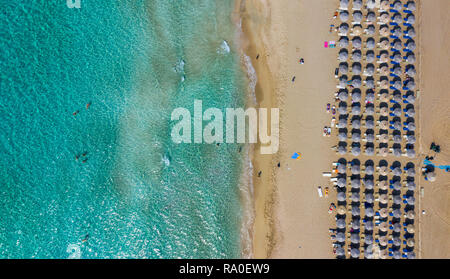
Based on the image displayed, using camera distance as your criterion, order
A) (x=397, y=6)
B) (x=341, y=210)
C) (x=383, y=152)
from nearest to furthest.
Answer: (x=341, y=210)
(x=383, y=152)
(x=397, y=6)

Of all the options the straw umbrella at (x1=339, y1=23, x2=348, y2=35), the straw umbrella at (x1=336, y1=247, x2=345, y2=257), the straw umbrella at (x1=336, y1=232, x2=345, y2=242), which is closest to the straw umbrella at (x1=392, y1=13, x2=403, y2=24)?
the straw umbrella at (x1=339, y1=23, x2=348, y2=35)

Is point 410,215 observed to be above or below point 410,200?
below

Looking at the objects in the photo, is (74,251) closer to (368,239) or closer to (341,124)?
(368,239)

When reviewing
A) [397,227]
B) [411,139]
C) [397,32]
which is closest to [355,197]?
[397,227]

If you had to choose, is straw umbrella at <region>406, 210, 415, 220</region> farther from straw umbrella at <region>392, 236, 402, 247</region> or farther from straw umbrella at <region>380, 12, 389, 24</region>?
straw umbrella at <region>380, 12, 389, 24</region>

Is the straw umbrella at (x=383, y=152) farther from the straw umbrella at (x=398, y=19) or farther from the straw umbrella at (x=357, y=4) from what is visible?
the straw umbrella at (x=357, y=4)

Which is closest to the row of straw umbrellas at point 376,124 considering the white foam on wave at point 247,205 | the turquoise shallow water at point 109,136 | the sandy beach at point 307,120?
the sandy beach at point 307,120
